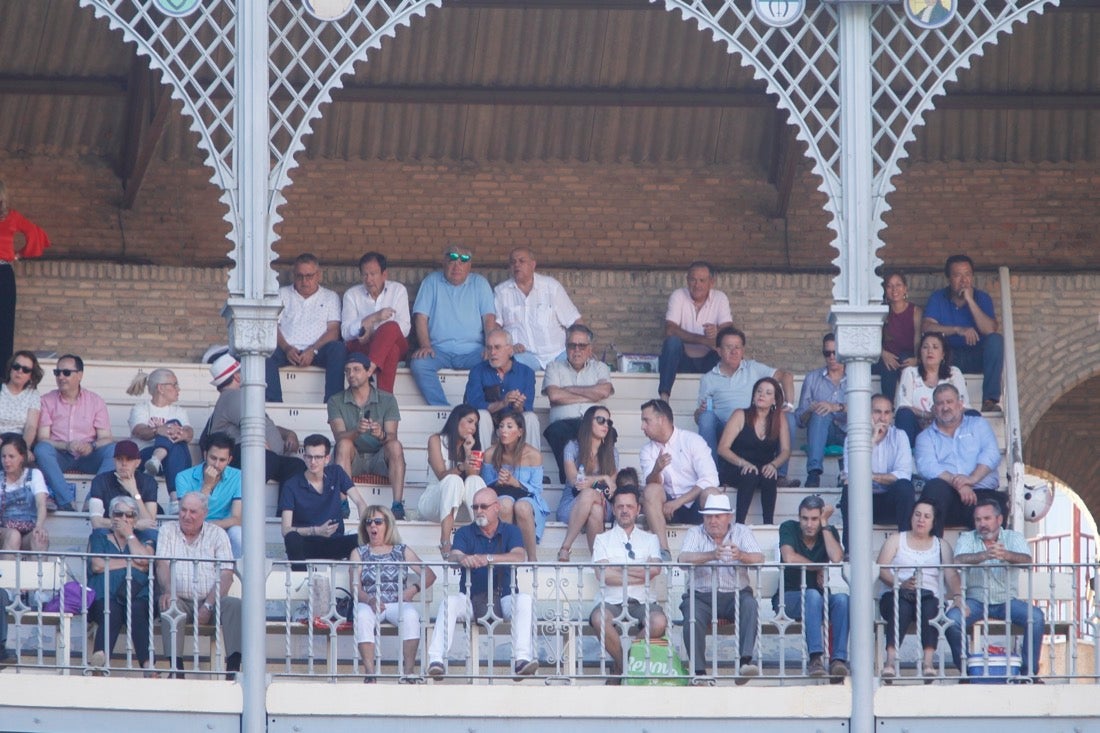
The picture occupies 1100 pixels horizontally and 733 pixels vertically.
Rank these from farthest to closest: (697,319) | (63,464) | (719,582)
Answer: (697,319) < (63,464) < (719,582)

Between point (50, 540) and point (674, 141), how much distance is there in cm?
735

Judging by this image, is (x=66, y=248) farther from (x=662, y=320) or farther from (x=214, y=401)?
(x=662, y=320)

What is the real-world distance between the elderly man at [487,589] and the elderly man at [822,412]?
3126mm

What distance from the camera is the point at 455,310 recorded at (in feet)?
52.9

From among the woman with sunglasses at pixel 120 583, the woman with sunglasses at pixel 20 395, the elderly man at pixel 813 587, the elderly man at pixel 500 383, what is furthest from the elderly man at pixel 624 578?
the woman with sunglasses at pixel 20 395

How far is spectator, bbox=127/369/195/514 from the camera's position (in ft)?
45.6

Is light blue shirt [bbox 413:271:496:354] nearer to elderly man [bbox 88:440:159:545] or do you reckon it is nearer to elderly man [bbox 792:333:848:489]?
elderly man [bbox 792:333:848:489]

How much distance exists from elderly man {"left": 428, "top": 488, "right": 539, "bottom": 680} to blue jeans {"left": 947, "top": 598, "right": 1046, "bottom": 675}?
2.58m

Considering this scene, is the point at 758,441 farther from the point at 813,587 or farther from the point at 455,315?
the point at 455,315

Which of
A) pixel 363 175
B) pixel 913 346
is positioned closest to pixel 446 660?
pixel 913 346

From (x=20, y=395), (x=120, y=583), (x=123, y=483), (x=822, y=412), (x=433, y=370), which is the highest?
(x=433, y=370)

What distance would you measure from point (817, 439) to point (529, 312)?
279cm

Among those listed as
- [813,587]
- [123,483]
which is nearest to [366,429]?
[123,483]

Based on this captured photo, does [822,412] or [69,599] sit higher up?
[822,412]
